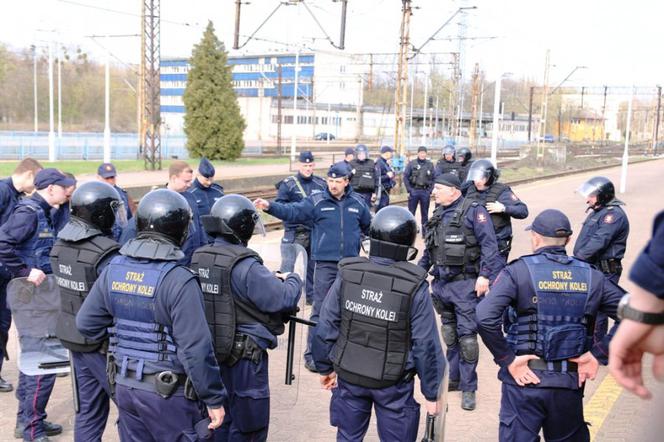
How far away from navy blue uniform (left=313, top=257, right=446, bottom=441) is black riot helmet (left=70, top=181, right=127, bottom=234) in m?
1.72

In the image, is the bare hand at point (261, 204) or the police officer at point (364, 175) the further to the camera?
the police officer at point (364, 175)

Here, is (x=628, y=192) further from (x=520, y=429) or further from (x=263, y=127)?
(x=263, y=127)

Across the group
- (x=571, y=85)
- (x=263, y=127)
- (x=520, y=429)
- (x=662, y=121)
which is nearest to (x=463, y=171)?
(x=520, y=429)

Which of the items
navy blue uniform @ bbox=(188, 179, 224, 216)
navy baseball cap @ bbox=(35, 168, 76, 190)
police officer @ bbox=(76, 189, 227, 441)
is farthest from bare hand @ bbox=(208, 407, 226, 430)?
navy blue uniform @ bbox=(188, 179, 224, 216)

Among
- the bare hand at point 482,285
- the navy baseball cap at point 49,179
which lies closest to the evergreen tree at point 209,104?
the navy baseball cap at point 49,179

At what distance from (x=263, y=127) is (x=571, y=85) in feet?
116

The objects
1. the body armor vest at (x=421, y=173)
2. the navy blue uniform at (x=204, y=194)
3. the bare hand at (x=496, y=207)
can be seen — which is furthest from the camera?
the body armor vest at (x=421, y=173)

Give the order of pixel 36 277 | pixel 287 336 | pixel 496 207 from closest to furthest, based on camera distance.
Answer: pixel 36 277
pixel 287 336
pixel 496 207

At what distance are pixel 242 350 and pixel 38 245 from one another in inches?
93.7

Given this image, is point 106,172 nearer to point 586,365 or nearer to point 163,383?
point 163,383

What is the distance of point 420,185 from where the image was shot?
14.9 metres

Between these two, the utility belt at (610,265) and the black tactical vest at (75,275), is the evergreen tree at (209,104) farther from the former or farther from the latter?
the black tactical vest at (75,275)

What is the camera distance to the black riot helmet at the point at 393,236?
12.6ft

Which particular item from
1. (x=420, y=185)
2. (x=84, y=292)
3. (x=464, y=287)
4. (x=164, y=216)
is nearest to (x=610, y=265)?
(x=464, y=287)
